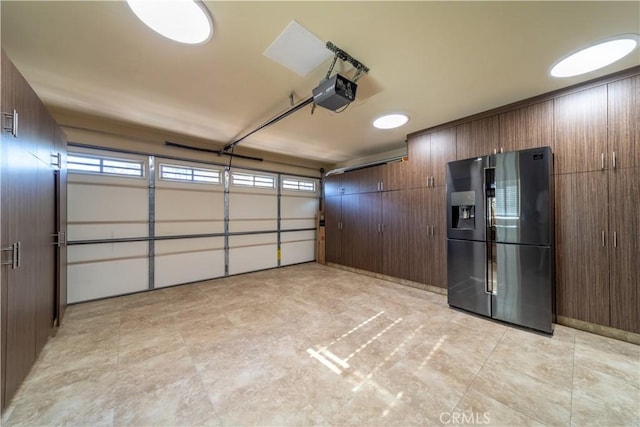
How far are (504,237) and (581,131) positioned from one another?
1404 millimetres

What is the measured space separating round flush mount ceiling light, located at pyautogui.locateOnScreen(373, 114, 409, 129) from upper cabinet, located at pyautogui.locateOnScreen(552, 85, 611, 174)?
1.70 meters

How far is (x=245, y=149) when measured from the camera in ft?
16.3

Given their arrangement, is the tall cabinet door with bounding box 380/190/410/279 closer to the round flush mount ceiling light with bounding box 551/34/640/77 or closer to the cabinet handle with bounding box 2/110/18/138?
the round flush mount ceiling light with bounding box 551/34/640/77

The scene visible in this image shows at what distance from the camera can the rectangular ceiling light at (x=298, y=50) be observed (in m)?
1.75

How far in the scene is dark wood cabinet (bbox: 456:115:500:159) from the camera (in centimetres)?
311

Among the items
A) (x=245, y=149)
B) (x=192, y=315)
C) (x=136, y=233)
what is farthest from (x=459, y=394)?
(x=245, y=149)

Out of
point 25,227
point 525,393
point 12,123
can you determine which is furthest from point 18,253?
point 525,393

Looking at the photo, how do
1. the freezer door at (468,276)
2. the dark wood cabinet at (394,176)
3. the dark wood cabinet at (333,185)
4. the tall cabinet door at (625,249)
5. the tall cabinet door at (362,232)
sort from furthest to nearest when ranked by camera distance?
the dark wood cabinet at (333,185)
the tall cabinet door at (362,232)
the dark wood cabinet at (394,176)
the freezer door at (468,276)
the tall cabinet door at (625,249)

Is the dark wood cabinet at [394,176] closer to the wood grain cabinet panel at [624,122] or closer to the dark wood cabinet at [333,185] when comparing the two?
the dark wood cabinet at [333,185]

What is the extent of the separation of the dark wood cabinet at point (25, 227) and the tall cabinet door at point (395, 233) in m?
4.41

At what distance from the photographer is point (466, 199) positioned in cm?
300

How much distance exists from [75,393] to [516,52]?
439 centimetres

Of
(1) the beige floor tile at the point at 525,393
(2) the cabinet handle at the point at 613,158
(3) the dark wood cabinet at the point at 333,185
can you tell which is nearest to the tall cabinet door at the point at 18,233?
(1) the beige floor tile at the point at 525,393

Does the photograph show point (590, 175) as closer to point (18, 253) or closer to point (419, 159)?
point (419, 159)
